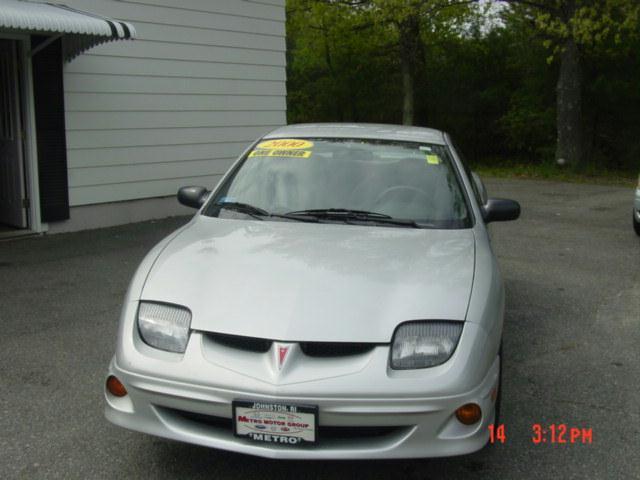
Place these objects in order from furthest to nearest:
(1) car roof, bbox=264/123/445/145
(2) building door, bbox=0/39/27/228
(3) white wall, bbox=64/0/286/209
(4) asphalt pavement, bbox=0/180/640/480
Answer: (3) white wall, bbox=64/0/286/209
(2) building door, bbox=0/39/27/228
(1) car roof, bbox=264/123/445/145
(4) asphalt pavement, bbox=0/180/640/480

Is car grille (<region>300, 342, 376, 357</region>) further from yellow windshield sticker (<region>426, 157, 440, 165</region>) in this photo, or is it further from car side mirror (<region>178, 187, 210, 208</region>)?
car side mirror (<region>178, 187, 210, 208</region>)

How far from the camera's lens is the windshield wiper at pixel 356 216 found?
14.2 feet

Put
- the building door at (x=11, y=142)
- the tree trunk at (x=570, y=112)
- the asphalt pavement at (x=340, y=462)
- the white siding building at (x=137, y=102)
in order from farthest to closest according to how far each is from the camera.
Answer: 1. the tree trunk at (x=570, y=112)
2. the white siding building at (x=137, y=102)
3. the building door at (x=11, y=142)
4. the asphalt pavement at (x=340, y=462)

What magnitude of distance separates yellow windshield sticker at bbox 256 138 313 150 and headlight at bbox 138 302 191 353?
1888 mm

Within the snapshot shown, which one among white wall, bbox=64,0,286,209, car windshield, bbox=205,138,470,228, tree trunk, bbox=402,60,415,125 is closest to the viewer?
car windshield, bbox=205,138,470,228

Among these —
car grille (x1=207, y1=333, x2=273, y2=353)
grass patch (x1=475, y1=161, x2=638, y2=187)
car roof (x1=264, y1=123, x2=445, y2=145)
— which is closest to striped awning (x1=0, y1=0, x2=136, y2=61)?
car roof (x1=264, y1=123, x2=445, y2=145)

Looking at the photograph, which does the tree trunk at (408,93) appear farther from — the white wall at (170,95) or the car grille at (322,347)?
the car grille at (322,347)

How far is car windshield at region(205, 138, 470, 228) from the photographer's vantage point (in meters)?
4.47

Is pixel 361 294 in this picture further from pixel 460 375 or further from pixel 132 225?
pixel 132 225

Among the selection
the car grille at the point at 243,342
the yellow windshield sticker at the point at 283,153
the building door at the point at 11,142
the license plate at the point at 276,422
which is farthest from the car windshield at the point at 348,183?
the building door at the point at 11,142

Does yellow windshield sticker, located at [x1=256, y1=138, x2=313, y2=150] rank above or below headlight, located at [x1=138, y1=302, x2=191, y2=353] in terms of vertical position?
above

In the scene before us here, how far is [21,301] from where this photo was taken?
21.6 ft

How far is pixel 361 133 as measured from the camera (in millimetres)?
5145

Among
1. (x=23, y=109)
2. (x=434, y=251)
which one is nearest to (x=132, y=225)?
(x=23, y=109)
